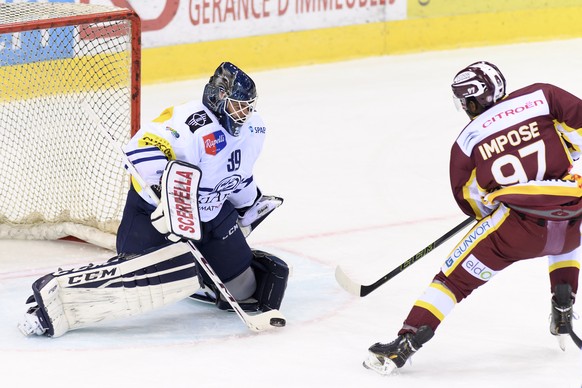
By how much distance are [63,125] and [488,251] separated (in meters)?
2.29

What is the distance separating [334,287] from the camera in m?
4.40

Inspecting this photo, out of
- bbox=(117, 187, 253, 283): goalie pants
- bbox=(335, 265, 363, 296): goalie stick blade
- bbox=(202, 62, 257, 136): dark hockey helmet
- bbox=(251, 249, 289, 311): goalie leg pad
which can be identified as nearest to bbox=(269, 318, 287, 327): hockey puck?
bbox=(251, 249, 289, 311): goalie leg pad

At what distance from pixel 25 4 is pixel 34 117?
1.96 feet

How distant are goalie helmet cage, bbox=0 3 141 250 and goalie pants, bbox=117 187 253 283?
0.71m

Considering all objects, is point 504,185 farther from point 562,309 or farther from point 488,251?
point 562,309

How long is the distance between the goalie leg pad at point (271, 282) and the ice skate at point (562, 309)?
2.91 ft

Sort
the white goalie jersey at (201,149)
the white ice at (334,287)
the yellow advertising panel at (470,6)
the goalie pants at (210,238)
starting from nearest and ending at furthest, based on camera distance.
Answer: the white ice at (334,287)
the white goalie jersey at (201,149)
the goalie pants at (210,238)
the yellow advertising panel at (470,6)

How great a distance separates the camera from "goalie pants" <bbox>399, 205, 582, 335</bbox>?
3488 mm

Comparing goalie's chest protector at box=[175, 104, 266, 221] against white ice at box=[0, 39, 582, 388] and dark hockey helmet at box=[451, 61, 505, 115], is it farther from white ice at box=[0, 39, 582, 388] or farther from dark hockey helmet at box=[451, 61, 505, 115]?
dark hockey helmet at box=[451, 61, 505, 115]

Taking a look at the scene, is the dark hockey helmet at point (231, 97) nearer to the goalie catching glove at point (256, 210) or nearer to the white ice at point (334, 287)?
the goalie catching glove at point (256, 210)

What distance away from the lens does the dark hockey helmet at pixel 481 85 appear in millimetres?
3535

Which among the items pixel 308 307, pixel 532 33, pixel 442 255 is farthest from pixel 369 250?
pixel 532 33

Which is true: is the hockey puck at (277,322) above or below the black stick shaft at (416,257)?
below

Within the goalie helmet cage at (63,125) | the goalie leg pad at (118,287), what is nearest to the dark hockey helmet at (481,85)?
the goalie leg pad at (118,287)
